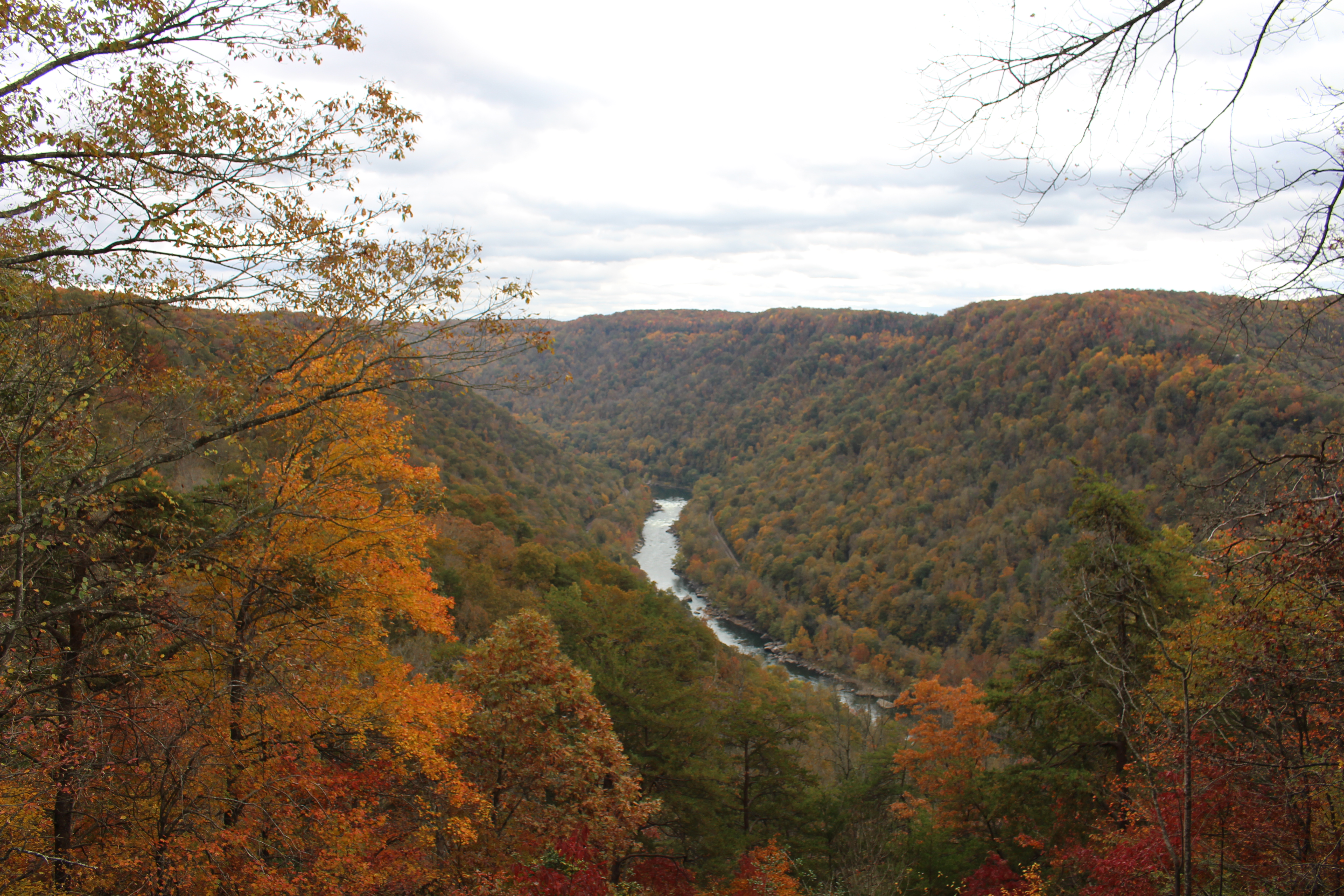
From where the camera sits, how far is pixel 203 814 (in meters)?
6.54

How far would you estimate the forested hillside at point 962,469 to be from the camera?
64125 millimetres

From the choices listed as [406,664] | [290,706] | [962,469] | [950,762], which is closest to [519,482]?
[962,469]

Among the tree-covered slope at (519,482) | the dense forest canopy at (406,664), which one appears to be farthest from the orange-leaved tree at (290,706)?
the tree-covered slope at (519,482)

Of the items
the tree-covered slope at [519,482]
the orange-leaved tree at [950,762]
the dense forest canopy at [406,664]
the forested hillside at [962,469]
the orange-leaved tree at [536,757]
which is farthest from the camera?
the forested hillside at [962,469]

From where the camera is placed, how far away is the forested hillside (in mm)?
64125

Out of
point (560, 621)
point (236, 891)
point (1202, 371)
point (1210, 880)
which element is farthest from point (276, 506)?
point (1202, 371)

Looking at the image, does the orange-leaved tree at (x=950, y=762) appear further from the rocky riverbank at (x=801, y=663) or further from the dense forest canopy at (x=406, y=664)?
the rocky riverbank at (x=801, y=663)

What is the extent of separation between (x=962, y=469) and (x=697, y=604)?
4303 centimetres

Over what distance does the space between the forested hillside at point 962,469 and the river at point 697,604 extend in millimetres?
2834

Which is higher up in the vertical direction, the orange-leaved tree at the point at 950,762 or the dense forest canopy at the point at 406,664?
the dense forest canopy at the point at 406,664

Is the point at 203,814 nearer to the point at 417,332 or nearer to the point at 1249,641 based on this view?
the point at 417,332

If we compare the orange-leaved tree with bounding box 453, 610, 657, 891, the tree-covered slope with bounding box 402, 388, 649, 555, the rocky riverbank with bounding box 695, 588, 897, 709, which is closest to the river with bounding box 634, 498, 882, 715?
the rocky riverbank with bounding box 695, 588, 897, 709

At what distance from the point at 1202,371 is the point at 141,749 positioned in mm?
98200

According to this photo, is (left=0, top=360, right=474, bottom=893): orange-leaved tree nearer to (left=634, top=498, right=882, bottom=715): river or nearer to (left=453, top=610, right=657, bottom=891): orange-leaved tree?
(left=453, top=610, right=657, bottom=891): orange-leaved tree
